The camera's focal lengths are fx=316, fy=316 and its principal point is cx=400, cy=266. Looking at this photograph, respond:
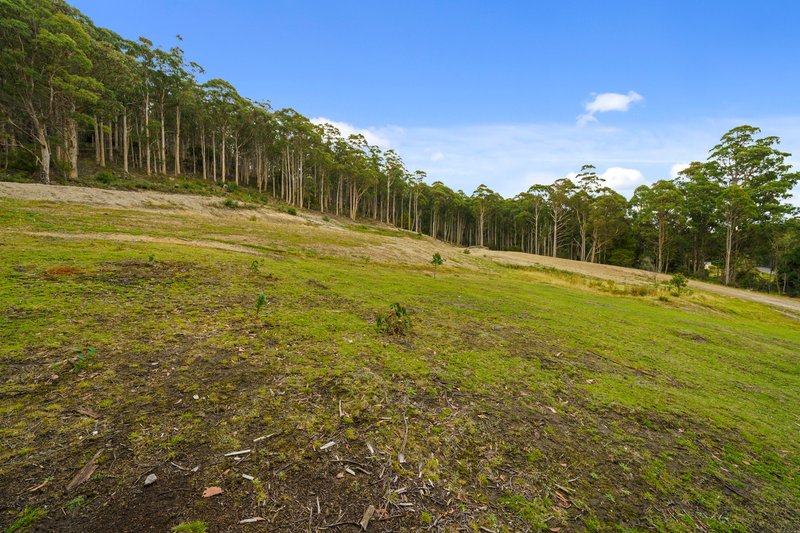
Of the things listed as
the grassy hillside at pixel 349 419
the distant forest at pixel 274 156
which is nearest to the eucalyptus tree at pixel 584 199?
the distant forest at pixel 274 156

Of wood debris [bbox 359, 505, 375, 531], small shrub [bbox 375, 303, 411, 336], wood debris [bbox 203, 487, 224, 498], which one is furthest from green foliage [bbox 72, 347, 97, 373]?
small shrub [bbox 375, 303, 411, 336]

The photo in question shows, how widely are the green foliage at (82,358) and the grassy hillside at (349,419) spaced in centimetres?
3

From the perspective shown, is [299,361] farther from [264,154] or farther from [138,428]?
[264,154]

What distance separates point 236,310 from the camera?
21.4 feet

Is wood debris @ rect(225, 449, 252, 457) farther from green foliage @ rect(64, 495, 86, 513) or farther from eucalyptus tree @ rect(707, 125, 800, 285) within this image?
eucalyptus tree @ rect(707, 125, 800, 285)

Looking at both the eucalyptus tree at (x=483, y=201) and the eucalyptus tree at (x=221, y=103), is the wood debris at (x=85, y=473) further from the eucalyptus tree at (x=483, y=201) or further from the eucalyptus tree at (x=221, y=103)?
the eucalyptus tree at (x=483, y=201)

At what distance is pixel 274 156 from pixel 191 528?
209ft

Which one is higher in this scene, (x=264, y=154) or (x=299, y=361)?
(x=264, y=154)

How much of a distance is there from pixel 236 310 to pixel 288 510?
4999 mm

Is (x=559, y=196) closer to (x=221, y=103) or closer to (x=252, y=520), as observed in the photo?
(x=221, y=103)

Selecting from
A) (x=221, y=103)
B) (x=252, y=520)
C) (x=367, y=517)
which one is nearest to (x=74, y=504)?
(x=252, y=520)

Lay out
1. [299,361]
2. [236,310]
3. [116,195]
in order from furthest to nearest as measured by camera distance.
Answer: [116,195], [236,310], [299,361]

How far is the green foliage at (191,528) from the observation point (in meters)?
2.06

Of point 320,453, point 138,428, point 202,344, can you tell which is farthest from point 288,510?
point 202,344
